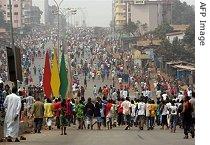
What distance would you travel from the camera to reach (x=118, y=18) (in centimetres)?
18000

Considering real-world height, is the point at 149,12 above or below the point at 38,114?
above

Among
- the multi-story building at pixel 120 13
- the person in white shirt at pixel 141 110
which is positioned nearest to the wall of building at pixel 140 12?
the multi-story building at pixel 120 13

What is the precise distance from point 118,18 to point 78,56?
97101 mm

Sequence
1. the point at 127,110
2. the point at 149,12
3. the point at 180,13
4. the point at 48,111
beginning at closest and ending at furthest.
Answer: the point at 48,111
the point at 127,110
the point at 180,13
the point at 149,12

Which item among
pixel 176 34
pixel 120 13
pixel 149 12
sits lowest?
pixel 176 34

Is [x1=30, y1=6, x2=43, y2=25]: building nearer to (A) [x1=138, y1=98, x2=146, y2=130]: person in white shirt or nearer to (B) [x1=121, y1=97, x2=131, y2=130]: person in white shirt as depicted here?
(B) [x1=121, y1=97, x2=131, y2=130]: person in white shirt

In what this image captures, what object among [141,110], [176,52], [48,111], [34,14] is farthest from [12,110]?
[34,14]

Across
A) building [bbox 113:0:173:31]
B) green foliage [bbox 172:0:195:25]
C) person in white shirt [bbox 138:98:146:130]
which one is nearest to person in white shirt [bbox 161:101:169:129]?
person in white shirt [bbox 138:98:146:130]

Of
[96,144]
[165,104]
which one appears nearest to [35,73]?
[165,104]

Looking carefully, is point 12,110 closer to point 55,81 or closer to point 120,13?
point 55,81

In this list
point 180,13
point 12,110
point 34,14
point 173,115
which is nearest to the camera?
point 12,110

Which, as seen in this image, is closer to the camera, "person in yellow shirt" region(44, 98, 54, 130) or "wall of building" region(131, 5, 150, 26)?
"person in yellow shirt" region(44, 98, 54, 130)

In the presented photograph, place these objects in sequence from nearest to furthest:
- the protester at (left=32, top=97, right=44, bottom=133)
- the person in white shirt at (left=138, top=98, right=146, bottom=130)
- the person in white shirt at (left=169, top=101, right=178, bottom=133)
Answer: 1. the protester at (left=32, top=97, right=44, bottom=133)
2. the person in white shirt at (left=169, top=101, right=178, bottom=133)
3. the person in white shirt at (left=138, top=98, right=146, bottom=130)

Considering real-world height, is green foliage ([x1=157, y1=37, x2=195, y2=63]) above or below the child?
above
